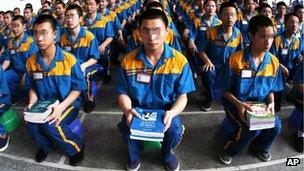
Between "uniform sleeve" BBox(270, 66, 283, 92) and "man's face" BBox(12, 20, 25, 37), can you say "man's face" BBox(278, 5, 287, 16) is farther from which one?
"man's face" BBox(12, 20, 25, 37)

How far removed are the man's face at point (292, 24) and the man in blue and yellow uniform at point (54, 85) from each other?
228 cm

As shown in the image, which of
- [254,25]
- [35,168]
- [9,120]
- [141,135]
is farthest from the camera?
[9,120]

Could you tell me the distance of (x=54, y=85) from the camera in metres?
2.46

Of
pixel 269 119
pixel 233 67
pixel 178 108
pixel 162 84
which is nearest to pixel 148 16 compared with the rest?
pixel 162 84

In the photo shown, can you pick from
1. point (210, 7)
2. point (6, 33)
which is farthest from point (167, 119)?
point (6, 33)

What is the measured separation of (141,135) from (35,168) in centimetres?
105

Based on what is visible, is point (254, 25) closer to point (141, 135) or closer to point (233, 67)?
point (233, 67)

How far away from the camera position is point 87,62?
333cm

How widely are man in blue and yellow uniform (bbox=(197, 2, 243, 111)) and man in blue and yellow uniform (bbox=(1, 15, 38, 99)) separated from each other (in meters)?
1.98

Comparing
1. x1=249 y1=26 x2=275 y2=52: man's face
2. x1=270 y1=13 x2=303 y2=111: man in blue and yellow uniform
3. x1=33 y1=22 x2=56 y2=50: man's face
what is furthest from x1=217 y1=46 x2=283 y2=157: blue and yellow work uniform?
x1=33 y1=22 x2=56 y2=50: man's face

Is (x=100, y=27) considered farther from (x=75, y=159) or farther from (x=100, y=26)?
(x=75, y=159)

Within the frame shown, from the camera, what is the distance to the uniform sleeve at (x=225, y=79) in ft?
7.91

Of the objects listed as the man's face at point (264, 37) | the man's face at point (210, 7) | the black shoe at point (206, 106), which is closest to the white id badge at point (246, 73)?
the man's face at point (264, 37)

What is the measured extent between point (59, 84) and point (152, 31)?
2.99ft
